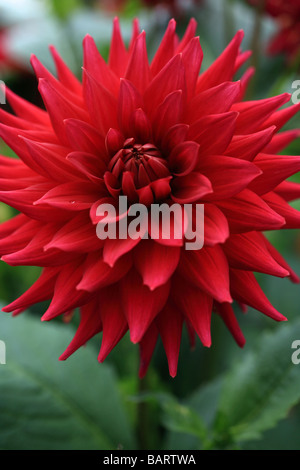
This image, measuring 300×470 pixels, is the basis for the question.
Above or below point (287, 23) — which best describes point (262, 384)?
below

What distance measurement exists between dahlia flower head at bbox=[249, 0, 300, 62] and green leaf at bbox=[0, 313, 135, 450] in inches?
30.6

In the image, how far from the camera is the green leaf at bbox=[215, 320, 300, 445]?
77cm

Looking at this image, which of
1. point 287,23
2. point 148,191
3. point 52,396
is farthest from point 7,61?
point 148,191

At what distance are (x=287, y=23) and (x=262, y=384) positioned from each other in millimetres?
793

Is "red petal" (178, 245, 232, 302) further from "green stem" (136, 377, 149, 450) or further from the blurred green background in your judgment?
"green stem" (136, 377, 149, 450)

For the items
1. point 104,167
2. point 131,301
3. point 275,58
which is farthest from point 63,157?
point 275,58

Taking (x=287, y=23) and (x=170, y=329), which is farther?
(x=287, y=23)

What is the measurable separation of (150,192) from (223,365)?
0.71 meters

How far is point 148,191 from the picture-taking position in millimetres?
542

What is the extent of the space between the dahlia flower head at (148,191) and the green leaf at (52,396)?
305 millimetres

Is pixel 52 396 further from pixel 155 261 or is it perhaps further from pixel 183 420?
→ pixel 155 261

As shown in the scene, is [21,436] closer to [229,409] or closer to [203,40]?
[229,409]

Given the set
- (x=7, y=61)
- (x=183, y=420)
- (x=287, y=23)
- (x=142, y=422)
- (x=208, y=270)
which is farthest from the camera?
(x=7, y=61)

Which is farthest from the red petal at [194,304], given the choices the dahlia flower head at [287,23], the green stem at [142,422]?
the dahlia flower head at [287,23]
